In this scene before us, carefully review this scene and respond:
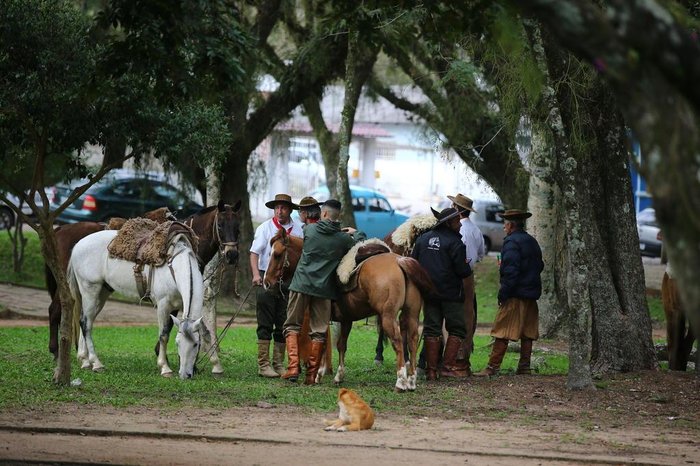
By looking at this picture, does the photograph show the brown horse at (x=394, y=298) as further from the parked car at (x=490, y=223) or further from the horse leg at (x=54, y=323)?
the parked car at (x=490, y=223)

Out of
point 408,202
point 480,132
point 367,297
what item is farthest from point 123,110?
point 408,202

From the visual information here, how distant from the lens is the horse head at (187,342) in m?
13.5

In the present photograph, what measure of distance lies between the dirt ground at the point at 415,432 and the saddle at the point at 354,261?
4.85 ft

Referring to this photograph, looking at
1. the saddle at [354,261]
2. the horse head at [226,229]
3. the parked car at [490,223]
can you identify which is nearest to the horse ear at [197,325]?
the horse head at [226,229]

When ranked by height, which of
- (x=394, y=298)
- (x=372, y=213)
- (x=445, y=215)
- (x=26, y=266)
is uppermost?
(x=372, y=213)

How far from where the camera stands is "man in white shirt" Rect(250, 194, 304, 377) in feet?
47.4

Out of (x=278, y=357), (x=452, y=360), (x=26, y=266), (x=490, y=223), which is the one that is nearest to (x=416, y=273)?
(x=452, y=360)

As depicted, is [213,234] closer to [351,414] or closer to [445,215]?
[445,215]

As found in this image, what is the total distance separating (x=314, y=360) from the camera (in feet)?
44.3

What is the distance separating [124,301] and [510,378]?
43.6ft

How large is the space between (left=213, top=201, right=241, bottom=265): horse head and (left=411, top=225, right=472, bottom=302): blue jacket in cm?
231

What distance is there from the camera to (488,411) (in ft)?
39.5

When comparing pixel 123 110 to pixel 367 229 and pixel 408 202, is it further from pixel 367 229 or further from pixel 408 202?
pixel 408 202

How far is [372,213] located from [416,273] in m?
27.4
